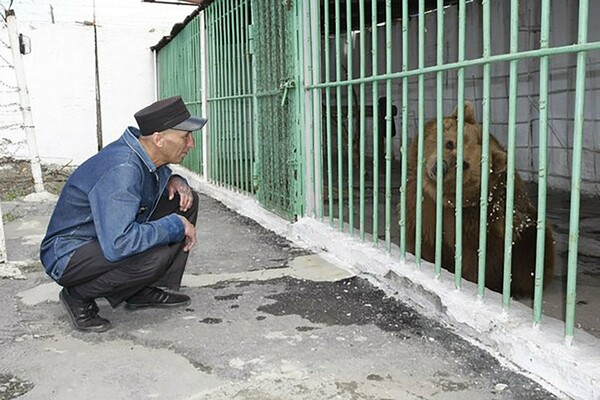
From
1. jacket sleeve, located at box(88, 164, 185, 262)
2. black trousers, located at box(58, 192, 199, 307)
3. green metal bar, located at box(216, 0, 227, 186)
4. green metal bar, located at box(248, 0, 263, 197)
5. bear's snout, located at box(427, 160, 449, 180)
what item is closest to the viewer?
jacket sleeve, located at box(88, 164, 185, 262)

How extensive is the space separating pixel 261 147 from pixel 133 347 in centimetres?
370

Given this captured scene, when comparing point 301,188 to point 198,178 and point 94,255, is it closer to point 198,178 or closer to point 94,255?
point 94,255

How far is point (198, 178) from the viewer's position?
31.7 feet

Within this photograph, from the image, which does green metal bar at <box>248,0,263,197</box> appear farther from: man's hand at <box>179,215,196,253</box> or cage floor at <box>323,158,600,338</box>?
man's hand at <box>179,215,196,253</box>

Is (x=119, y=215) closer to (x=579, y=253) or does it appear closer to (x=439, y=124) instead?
(x=439, y=124)

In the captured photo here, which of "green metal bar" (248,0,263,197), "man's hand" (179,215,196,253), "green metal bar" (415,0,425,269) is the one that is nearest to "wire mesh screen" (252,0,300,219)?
"green metal bar" (248,0,263,197)

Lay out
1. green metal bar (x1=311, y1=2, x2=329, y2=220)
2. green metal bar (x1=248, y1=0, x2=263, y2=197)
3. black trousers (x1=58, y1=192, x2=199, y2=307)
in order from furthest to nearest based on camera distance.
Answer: green metal bar (x1=248, y1=0, x2=263, y2=197) → green metal bar (x1=311, y1=2, x2=329, y2=220) → black trousers (x1=58, y1=192, x2=199, y2=307)

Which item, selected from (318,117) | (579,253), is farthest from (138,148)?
(579,253)

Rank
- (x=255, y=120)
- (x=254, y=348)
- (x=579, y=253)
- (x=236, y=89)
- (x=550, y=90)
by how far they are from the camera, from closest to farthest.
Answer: (x=254, y=348) < (x=579, y=253) < (x=255, y=120) < (x=236, y=89) < (x=550, y=90)

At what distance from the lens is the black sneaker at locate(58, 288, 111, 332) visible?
355 centimetres

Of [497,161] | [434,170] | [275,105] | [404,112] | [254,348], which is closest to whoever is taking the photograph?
[254,348]

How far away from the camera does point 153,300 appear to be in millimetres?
3965

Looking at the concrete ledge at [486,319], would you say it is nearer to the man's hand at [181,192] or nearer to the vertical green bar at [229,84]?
the man's hand at [181,192]

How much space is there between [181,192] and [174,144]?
548 mm
